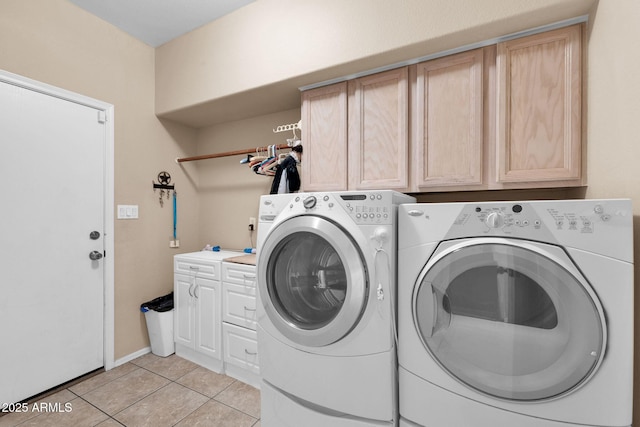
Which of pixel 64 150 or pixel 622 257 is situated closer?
pixel 622 257

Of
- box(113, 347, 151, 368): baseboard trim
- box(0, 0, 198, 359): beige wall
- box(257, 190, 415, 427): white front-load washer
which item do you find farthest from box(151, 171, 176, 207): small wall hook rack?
box(257, 190, 415, 427): white front-load washer

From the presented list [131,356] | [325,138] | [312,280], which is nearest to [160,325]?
[131,356]

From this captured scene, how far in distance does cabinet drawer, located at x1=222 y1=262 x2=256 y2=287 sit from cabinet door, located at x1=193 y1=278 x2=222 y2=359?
0.43 ft

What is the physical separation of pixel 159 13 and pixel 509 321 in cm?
286

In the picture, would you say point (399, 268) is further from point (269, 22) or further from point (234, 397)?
point (269, 22)

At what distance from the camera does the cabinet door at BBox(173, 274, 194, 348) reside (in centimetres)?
227

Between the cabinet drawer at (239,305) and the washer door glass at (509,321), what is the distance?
1.23 metres

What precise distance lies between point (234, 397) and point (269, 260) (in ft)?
3.80

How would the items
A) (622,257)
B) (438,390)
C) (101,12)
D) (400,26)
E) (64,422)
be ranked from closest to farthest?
(622,257) → (438,390) → (400,26) → (64,422) → (101,12)

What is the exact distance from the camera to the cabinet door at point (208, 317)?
212cm

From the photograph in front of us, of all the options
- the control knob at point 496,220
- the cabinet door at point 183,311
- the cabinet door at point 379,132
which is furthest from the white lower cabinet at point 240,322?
the control knob at point 496,220

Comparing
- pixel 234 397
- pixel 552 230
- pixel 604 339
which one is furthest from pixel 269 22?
pixel 234 397

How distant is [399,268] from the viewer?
1181 millimetres

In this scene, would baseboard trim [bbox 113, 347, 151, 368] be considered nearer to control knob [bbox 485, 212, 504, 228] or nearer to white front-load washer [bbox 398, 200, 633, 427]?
white front-load washer [bbox 398, 200, 633, 427]
